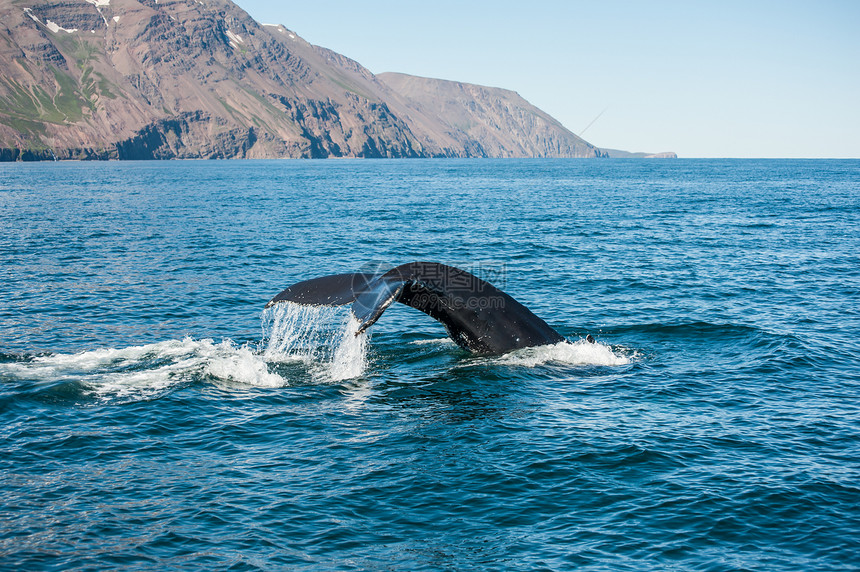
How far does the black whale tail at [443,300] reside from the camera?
10836mm

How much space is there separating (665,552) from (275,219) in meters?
44.1

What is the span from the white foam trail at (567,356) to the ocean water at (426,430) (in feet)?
0.18

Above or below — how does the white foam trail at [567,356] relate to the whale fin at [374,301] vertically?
below

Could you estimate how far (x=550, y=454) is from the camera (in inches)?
416

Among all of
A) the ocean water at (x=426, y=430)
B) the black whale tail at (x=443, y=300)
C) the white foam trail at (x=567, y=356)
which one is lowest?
the ocean water at (x=426, y=430)

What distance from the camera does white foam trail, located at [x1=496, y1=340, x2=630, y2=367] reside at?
46.9ft

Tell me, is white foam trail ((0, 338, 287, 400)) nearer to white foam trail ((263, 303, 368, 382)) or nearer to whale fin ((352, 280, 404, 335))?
white foam trail ((263, 303, 368, 382))

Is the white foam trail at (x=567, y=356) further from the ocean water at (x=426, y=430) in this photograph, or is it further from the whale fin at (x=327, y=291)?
the whale fin at (x=327, y=291)

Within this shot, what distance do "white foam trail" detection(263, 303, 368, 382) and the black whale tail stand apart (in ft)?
5.58

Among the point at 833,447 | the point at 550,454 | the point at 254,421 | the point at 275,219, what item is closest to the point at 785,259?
the point at 833,447

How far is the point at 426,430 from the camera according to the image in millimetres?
11312

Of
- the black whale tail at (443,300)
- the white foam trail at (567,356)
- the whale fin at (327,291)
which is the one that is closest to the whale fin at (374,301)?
the black whale tail at (443,300)

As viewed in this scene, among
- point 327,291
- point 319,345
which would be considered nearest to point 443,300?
point 327,291

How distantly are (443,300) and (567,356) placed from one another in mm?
3957
